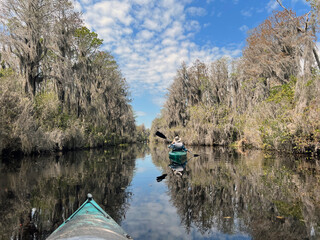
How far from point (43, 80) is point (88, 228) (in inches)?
873

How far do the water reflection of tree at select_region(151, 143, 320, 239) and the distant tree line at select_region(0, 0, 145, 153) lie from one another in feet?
40.8

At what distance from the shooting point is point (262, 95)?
20.1 m

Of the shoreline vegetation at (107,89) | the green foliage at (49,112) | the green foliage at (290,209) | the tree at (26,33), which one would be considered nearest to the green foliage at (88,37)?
the shoreline vegetation at (107,89)

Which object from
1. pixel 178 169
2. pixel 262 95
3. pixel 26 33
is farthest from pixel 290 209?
pixel 26 33

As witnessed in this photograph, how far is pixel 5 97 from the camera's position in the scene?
13805 millimetres

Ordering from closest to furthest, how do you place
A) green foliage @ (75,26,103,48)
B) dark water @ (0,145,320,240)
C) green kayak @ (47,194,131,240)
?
green kayak @ (47,194,131,240)
dark water @ (0,145,320,240)
green foliage @ (75,26,103,48)

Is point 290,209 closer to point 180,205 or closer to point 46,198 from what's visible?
point 180,205

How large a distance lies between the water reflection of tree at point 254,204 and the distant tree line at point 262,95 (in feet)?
21.3

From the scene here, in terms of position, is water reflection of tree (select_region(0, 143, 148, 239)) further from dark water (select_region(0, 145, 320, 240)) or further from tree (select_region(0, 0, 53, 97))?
tree (select_region(0, 0, 53, 97))

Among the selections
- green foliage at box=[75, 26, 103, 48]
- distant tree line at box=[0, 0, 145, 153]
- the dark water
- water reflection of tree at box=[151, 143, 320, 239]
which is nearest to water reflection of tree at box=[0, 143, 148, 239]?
the dark water

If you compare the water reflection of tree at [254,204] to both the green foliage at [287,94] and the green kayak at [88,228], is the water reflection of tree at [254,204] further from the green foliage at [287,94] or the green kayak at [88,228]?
the green foliage at [287,94]

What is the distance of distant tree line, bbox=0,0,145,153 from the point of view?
1454 cm

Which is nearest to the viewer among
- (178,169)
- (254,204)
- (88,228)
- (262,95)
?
(88,228)

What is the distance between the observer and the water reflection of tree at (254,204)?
3.85 m
